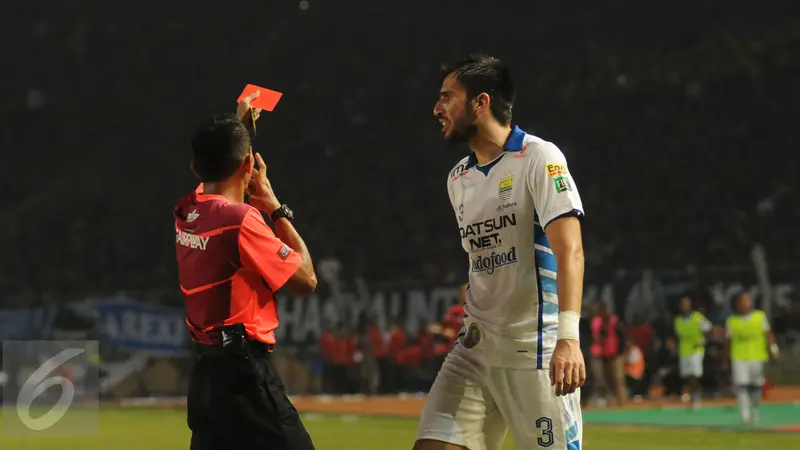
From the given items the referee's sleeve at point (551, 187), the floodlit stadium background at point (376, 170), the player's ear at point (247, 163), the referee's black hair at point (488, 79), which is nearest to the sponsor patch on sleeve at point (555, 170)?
the referee's sleeve at point (551, 187)

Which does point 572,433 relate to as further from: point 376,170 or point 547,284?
point 376,170

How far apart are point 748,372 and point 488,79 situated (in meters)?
15.4

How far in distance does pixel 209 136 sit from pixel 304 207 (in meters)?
34.8

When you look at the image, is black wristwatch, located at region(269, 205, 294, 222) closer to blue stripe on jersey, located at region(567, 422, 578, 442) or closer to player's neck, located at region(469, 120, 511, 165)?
player's neck, located at region(469, 120, 511, 165)

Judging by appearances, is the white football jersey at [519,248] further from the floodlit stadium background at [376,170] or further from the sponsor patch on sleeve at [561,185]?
the floodlit stadium background at [376,170]

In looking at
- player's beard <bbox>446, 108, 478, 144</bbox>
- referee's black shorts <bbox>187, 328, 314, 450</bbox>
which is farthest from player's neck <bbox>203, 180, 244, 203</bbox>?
player's beard <bbox>446, 108, 478, 144</bbox>

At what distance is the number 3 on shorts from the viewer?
18.2 feet

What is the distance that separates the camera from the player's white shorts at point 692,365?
23.3 metres

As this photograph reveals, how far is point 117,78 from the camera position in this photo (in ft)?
170

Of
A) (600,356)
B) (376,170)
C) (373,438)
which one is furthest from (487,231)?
(376,170)

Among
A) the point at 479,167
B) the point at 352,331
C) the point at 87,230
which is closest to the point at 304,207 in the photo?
the point at 87,230

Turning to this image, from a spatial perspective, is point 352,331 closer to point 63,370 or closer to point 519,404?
point 63,370

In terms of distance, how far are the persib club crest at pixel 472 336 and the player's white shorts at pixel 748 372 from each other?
14775 mm

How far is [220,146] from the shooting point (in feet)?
17.2
